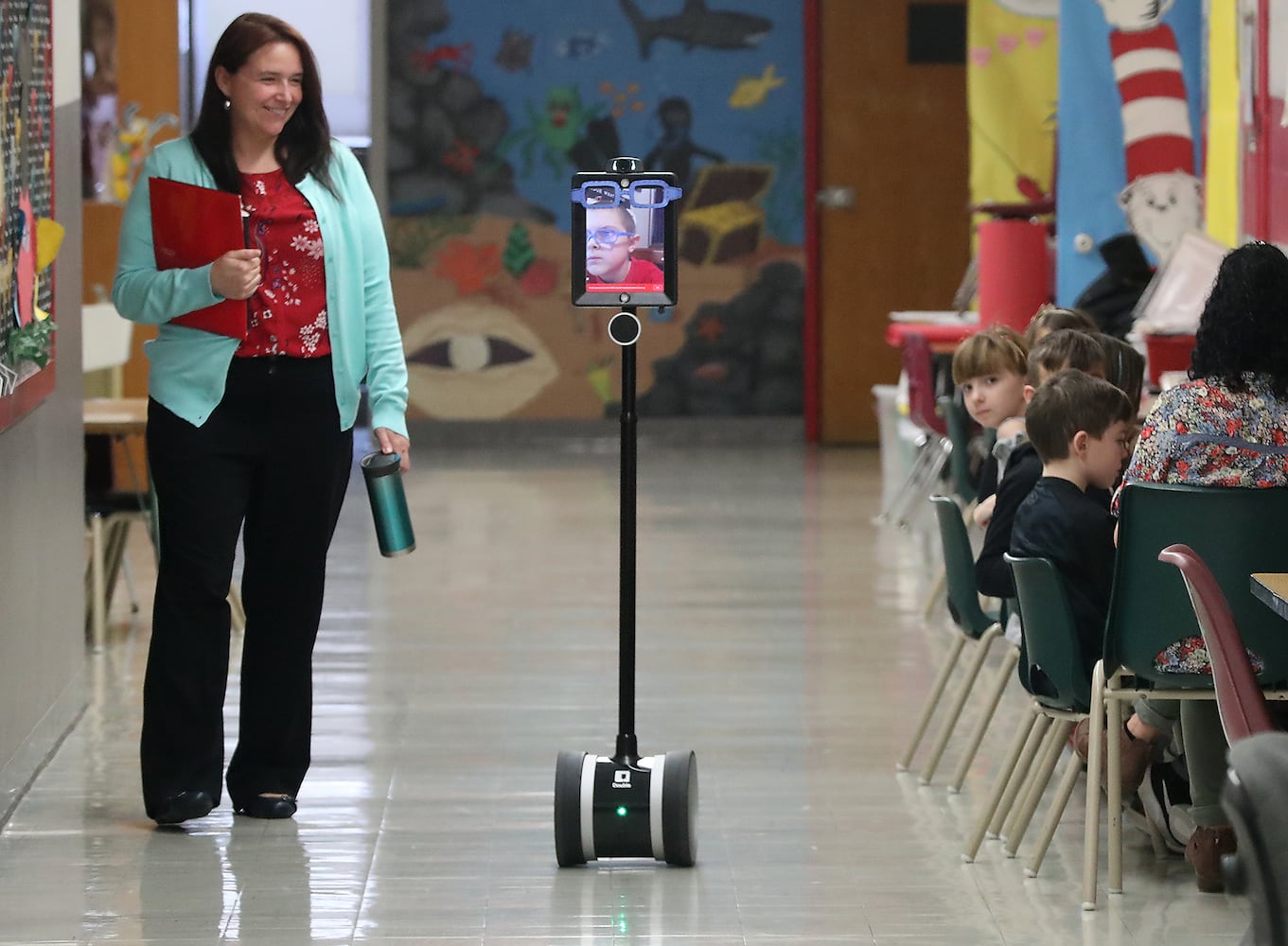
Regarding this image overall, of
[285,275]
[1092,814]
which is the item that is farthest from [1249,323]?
[285,275]

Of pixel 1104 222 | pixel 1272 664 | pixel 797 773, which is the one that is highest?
pixel 1104 222

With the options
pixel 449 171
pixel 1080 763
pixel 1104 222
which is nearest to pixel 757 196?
pixel 449 171

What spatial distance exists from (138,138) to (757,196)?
13.3 ft

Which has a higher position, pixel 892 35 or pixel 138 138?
pixel 892 35

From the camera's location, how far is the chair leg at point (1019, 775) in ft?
12.8

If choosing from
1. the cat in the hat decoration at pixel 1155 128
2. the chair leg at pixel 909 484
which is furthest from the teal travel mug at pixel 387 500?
the chair leg at pixel 909 484

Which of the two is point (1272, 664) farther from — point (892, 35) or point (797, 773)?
point (892, 35)

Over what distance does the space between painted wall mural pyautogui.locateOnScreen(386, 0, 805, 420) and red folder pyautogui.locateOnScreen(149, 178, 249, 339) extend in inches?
310

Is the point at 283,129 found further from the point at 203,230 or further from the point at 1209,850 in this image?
the point at 1209,850

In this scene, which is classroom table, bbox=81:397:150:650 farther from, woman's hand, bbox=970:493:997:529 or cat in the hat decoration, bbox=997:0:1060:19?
cat in the hat decoration, bbox=997:0:1060:19

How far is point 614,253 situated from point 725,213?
8.41 metres

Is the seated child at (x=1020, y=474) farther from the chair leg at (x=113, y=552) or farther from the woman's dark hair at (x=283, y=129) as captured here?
the chair leg at (x=113, y=552)

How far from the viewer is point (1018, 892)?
3656mm

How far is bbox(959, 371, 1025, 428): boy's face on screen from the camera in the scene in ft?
15.6
